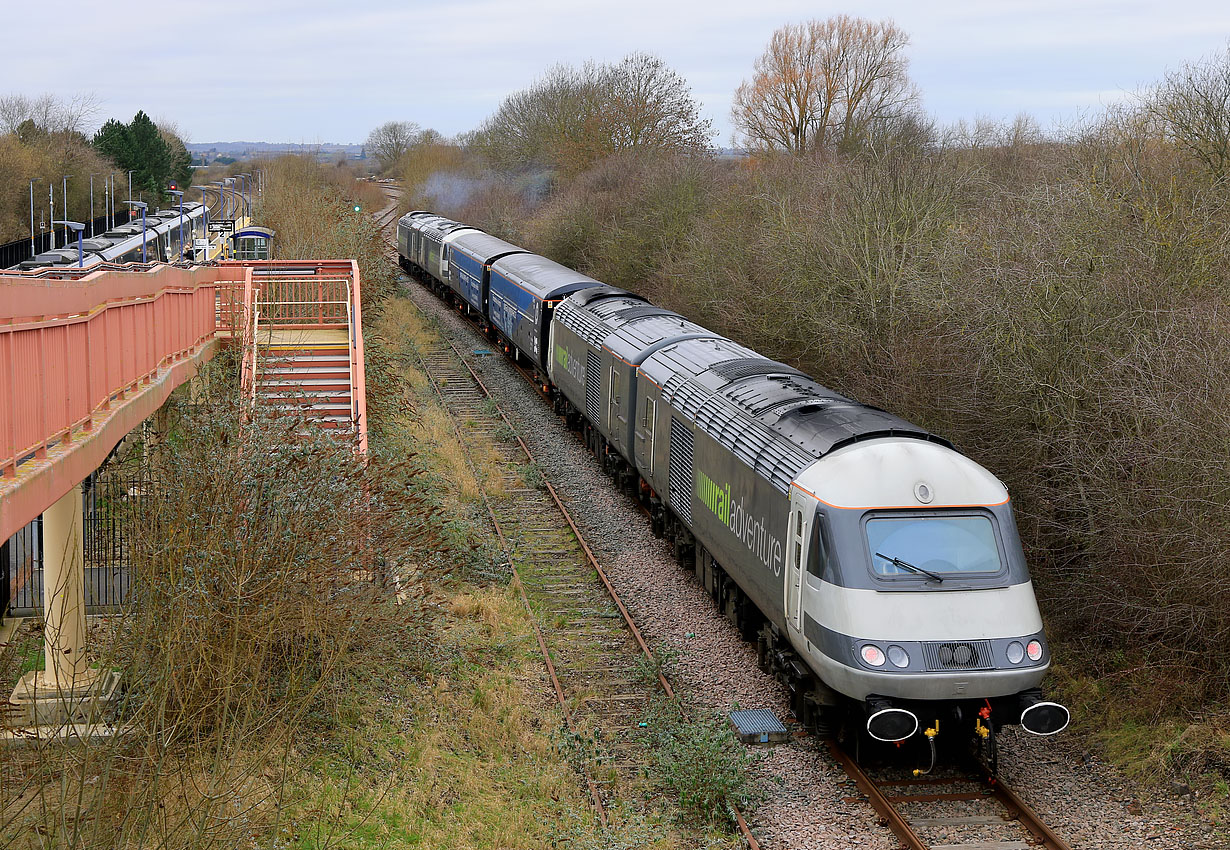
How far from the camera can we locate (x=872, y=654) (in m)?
8.82

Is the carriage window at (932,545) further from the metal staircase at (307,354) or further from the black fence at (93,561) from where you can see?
the black fence at (93,561)

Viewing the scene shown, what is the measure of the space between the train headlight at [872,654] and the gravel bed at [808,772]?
4.32 ft

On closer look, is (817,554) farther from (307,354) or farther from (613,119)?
(613,119)

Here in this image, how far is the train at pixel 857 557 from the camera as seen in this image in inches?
349

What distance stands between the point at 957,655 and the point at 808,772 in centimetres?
184

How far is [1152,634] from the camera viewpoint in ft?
35.4

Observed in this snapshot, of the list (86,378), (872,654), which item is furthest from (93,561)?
(872,654)

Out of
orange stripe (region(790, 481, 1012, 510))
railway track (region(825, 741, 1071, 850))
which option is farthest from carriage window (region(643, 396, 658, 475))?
railway track (region(825, 741, 1071, 850))

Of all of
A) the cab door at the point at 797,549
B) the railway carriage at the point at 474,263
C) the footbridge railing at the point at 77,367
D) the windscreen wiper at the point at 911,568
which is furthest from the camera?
the railway carriage at the point at 474,263

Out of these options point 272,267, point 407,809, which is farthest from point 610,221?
point 407,809

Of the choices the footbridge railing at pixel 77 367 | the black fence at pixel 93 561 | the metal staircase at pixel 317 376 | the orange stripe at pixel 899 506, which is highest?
the footbridge railing at pixel 77 367

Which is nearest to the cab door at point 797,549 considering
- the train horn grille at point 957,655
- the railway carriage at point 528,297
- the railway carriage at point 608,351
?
the train horn grille at point 957,655

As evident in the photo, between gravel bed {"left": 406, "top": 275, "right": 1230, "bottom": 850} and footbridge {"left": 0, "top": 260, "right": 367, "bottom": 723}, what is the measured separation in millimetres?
4300

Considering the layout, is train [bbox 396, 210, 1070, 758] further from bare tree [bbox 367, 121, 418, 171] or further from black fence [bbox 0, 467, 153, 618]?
bare tree [bbox 367, 121, 418, 171]
